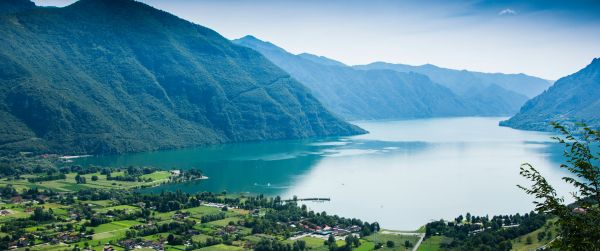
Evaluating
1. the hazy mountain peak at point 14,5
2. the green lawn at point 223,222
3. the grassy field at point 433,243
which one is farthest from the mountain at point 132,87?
the grassy field at point 433,243

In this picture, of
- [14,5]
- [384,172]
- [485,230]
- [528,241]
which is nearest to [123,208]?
[485,230]

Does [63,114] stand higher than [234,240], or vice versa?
[63,114]

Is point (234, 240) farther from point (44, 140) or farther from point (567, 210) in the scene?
point (44, 140)

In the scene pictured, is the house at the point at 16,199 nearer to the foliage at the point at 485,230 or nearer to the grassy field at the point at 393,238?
the grassy field at the point at 393,238

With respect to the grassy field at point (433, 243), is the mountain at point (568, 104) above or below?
above

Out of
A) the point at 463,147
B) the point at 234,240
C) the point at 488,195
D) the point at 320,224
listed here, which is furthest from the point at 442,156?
the point at 234,240

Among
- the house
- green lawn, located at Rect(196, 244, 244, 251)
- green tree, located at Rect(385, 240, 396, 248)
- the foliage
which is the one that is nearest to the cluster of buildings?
green lawn, located at Rect(196, 244, 244, 251)

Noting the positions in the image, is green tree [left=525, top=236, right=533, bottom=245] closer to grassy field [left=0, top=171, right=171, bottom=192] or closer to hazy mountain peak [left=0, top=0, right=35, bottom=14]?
grassy field [left=0, top=171, right=171, bottom=192]
